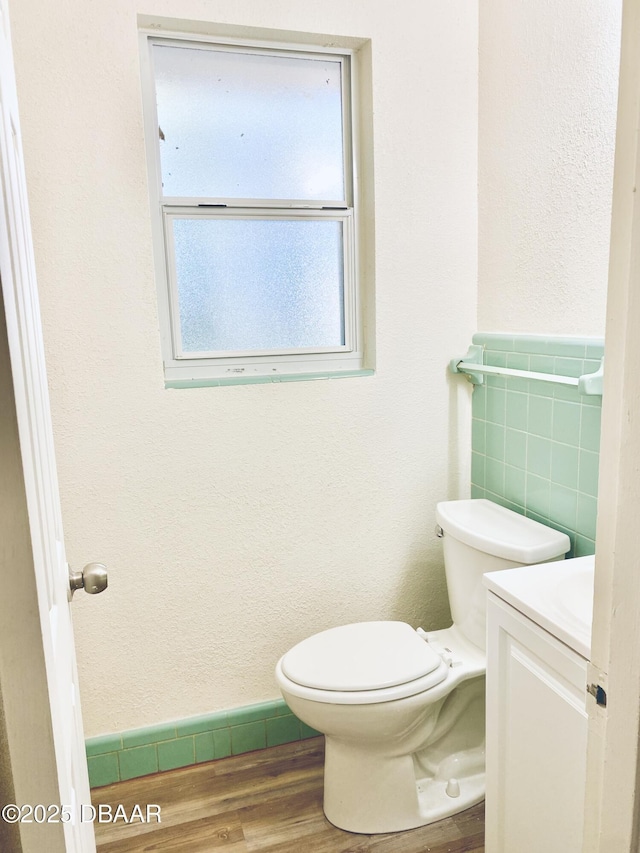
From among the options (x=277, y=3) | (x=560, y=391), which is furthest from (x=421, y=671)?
(x=277, y=3)

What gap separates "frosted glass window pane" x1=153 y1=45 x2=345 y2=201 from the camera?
179 centimetres

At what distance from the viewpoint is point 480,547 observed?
1.66 meters

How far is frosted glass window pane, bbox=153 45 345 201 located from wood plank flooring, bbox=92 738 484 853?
1735 millimetres

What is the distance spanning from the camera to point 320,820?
5.63ft

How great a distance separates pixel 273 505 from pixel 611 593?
4.62ft

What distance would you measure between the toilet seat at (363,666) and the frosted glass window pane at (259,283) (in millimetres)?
897

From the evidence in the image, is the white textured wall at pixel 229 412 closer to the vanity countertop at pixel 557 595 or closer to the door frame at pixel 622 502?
the vanity countertop at pixel 557 595

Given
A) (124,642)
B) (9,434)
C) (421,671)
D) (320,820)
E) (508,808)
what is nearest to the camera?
(9,434)

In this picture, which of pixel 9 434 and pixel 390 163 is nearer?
pixel 9 434

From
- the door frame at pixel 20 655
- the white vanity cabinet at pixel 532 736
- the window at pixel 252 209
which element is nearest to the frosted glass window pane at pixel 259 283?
the window at pixel 252 209

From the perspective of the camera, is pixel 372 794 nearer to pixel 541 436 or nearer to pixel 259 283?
pixel 541 436

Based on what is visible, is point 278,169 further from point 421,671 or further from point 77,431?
point 421,671

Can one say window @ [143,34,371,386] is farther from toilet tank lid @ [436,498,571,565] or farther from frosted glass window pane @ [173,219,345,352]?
toilet tank lid @ [436,498,571,565]

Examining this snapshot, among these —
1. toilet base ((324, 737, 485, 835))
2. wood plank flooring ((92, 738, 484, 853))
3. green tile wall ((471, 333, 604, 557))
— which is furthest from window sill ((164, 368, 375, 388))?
wood plank flooring ((92, 738, 484, 853))
